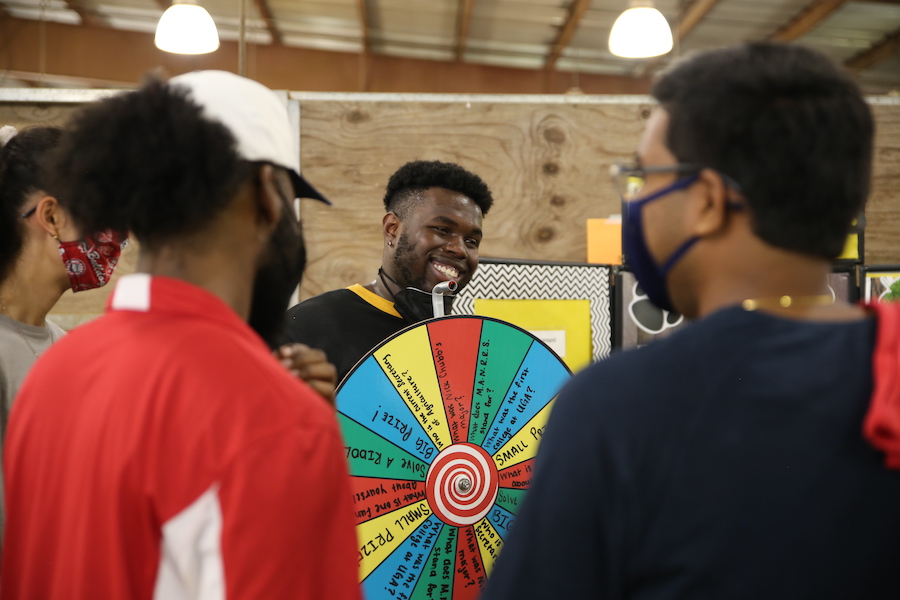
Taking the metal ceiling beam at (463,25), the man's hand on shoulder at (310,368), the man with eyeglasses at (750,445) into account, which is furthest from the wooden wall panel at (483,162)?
the metal ceiling beam at (463,25)

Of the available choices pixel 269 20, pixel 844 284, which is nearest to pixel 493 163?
A: pixel 844 284

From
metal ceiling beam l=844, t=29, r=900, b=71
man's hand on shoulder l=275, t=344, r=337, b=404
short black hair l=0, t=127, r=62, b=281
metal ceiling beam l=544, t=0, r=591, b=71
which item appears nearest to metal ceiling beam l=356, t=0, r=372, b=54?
metal ceiling beam l=544, t=0, r=591, b=71

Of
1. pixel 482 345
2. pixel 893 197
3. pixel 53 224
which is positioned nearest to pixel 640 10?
pixel 893 197

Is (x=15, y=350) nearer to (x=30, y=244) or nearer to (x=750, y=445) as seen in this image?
(x=30, y=244)

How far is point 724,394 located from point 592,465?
141 mm

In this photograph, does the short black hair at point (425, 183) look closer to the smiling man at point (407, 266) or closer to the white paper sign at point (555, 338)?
the smiling man at point (407, 266)

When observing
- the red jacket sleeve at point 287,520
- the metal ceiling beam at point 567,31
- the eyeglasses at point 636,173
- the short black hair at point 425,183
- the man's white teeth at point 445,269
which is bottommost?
the red jacket sleeve at point 287,520

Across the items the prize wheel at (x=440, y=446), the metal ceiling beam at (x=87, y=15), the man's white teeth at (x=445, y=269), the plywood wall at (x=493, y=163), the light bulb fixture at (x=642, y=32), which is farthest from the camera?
the metal ceiling beam at (x=87, y=15)

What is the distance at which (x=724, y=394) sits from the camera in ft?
2.48

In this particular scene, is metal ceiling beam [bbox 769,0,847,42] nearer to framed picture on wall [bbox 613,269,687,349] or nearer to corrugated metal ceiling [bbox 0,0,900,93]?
corrugated metal ceiling [bbox 0,0,900,93]

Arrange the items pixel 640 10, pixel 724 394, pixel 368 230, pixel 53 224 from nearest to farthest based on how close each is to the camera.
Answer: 1. pixel 724 394
2. pixel 53 224
3. pixel 368 230
4. pixel 640 10

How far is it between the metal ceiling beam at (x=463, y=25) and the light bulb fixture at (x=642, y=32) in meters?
1.85

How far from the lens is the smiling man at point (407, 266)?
2.19 metres

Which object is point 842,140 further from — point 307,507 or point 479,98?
point 479,98
